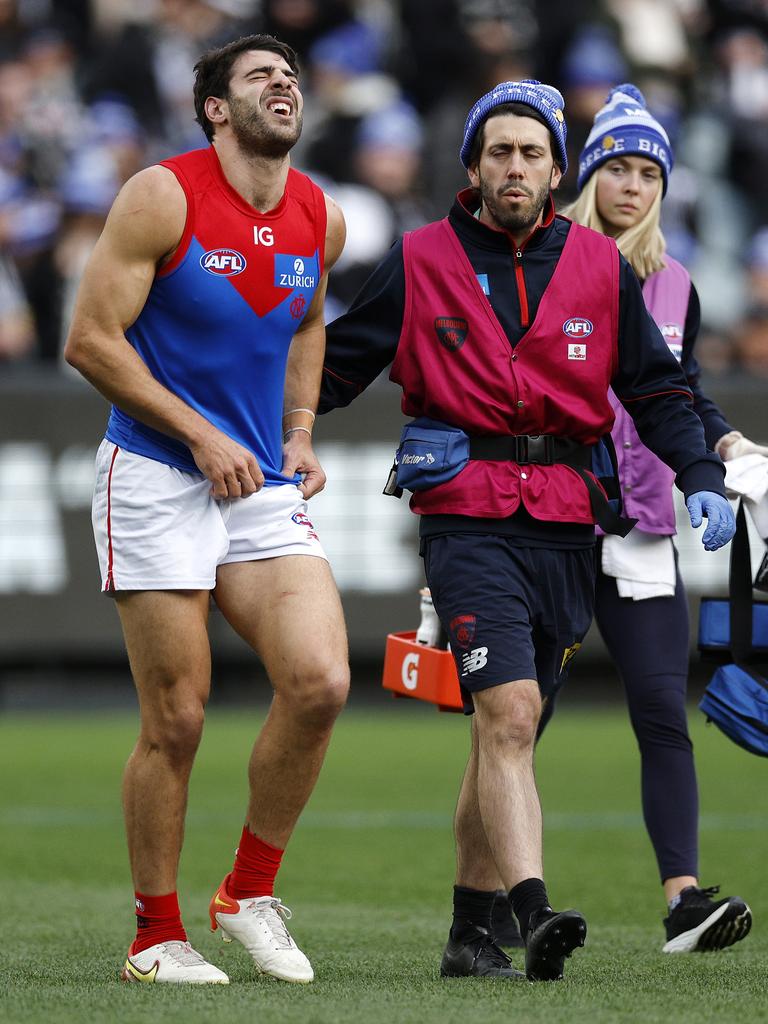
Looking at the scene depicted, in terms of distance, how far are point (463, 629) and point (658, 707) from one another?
1271mm

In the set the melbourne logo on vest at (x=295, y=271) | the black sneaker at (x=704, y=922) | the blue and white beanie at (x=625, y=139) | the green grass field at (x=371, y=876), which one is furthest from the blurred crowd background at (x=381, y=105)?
the melbourne logo on vest at (x=295, y=271)

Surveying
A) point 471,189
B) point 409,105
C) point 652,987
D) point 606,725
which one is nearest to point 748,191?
point 409,105

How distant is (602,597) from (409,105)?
35.5 feet

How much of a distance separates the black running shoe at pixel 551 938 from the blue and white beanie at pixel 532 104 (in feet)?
7.05

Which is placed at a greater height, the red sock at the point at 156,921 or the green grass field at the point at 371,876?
the red sock at the point at 156,921

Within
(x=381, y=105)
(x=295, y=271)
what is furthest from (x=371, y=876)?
(x=381, y=105)

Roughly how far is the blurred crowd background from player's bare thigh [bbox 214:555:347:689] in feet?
30.7

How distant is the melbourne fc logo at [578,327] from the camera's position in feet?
17.4

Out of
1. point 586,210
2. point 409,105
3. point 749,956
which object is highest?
point 409,105

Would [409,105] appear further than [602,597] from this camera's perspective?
Yes

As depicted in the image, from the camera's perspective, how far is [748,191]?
1642 cm

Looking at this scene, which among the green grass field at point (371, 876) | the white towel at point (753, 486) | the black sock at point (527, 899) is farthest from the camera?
the white towel at point (753, 486)

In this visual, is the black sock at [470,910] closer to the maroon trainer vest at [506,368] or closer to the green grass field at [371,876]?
the green grass field at [371,876]

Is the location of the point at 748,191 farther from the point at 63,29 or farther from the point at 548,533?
the point at 548,533
